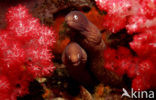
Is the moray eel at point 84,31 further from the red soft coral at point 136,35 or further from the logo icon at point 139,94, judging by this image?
the logo icon at point 139,94

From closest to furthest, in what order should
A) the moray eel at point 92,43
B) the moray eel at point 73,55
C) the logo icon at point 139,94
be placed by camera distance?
the moray eel at point 73,55 → the moray eel at point 92,43 → the logo icon at point 139,94

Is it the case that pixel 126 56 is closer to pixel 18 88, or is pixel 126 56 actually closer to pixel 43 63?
pixel 43 63

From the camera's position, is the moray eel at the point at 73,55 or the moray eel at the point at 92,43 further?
the moray eel at the point at 92,43

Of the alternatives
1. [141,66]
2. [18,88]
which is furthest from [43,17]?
[141,66]

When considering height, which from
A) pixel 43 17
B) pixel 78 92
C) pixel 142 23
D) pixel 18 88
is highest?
pixel 43 17

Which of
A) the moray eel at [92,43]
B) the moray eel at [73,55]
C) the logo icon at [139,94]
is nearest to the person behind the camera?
the moray eel at [73,55]

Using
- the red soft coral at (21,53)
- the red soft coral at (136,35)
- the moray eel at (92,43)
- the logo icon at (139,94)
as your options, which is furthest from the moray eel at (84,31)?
the logo icon at (139,94)

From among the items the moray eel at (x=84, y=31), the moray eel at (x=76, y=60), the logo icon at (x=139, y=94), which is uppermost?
the moray eel at (x=84, y=31)
